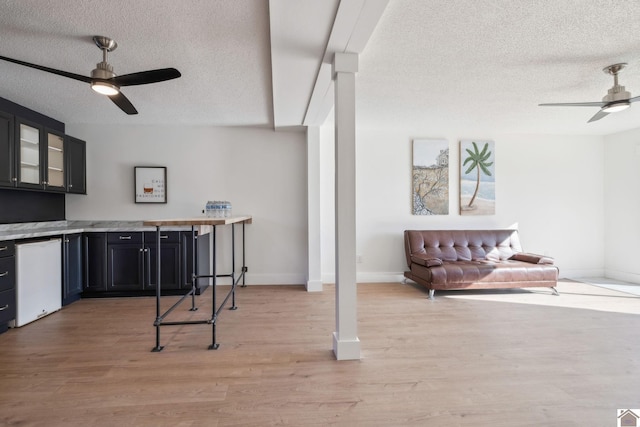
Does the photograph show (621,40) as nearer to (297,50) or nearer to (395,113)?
(395,113)

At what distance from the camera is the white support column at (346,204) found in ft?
7.38

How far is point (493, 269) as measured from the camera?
3.94 metres

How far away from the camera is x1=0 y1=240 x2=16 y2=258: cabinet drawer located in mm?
2707

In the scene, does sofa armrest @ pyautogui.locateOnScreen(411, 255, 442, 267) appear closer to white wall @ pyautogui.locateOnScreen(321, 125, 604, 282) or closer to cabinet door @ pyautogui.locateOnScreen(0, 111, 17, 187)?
white wall @ pyautogui.locateOnScreen(321, 125, 604, 282)

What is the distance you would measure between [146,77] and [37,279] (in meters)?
2.49

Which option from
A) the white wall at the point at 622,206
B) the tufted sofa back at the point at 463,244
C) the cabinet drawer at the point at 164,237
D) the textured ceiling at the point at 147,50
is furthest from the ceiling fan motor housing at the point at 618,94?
the cabinet drawer at the point at 164,237

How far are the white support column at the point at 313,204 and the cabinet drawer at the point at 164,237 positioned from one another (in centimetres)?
173

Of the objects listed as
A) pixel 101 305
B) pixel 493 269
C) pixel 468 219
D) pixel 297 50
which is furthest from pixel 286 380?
pixel 468 219

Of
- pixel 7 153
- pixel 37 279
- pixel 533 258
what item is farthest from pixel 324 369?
pixel 7 153

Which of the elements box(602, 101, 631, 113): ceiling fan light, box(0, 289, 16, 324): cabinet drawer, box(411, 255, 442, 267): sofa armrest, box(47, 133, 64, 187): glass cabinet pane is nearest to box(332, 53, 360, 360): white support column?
box(411, 255, 442, 267): sofa armrest

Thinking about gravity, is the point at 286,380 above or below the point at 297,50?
below

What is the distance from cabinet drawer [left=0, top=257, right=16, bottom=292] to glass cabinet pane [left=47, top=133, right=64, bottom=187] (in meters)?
1.25

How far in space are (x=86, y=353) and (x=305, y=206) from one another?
9.88ft

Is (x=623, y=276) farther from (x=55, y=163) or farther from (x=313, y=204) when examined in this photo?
(x=55, y=163)
